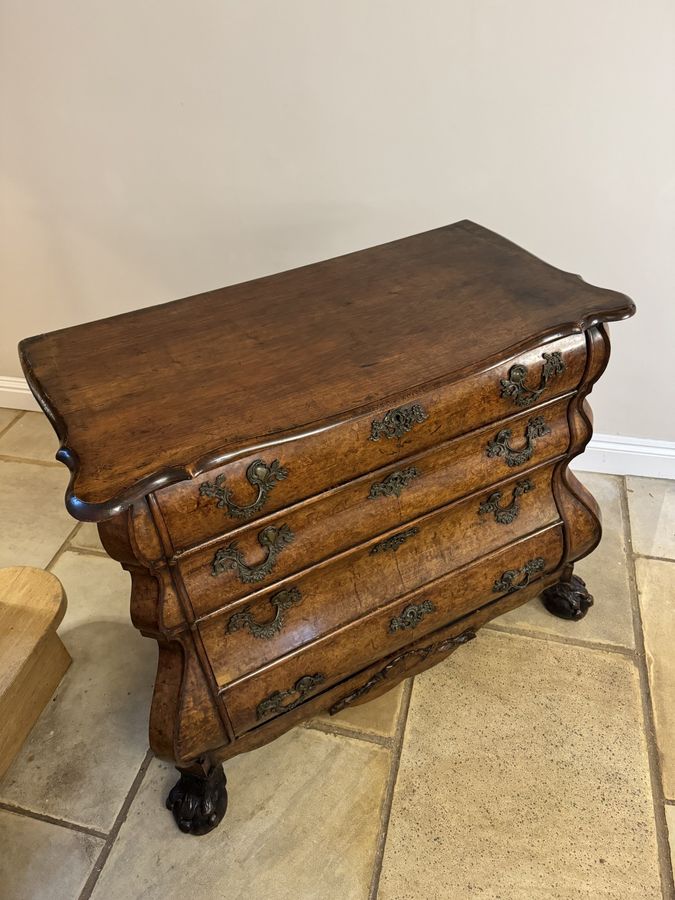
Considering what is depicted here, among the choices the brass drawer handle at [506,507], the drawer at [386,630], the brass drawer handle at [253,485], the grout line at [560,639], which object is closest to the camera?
the brass drawer handle at [253,485]

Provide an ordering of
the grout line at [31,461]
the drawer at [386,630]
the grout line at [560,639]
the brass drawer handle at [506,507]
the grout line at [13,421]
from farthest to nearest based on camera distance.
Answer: the grout line at [13,421] < the grout line at [31,461] < the grout line at [560,639] < the brass drawer handle at [506,507] < the drawer at [386,630]

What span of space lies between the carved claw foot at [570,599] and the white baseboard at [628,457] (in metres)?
0.48

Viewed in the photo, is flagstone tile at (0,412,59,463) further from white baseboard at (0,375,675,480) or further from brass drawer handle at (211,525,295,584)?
white baseboard at (0,375,675,480)

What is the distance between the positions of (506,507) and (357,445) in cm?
43

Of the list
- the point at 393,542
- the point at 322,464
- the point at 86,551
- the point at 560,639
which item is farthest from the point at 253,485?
the point at 86,551

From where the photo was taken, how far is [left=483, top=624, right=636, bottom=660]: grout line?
Result: 1.47 m

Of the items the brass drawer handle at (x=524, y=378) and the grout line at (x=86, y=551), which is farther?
the grout line at (x=86, y=551)

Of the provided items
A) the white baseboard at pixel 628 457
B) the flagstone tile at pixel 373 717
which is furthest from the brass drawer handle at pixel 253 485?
the white baseboard at pixel 628 457

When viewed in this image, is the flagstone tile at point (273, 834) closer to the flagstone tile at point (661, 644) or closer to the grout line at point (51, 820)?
the grout line at point (51, 820)

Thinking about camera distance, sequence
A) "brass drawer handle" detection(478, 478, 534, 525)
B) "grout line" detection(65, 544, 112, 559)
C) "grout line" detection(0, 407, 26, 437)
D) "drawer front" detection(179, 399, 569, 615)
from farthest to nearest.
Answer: "grout line" detection(0, 407, 26, 437), "grout line" detection(65, 544, 112, 559), "brass drawer handle" detection(478, 478, 534, 525), "drawer front" detection(179, 399, 569, 615)

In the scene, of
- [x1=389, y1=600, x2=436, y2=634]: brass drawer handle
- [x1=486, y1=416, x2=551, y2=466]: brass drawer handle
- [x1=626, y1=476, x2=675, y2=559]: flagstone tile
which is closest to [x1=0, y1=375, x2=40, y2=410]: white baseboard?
[x1=389, y1=600, x2=436, y2=634]: brass drawer handle

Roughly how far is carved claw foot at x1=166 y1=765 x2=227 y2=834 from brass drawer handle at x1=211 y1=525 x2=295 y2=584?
442 millimetres

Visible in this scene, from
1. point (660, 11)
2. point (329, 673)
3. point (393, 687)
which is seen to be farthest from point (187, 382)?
point (660, 11)

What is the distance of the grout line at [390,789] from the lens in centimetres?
114
